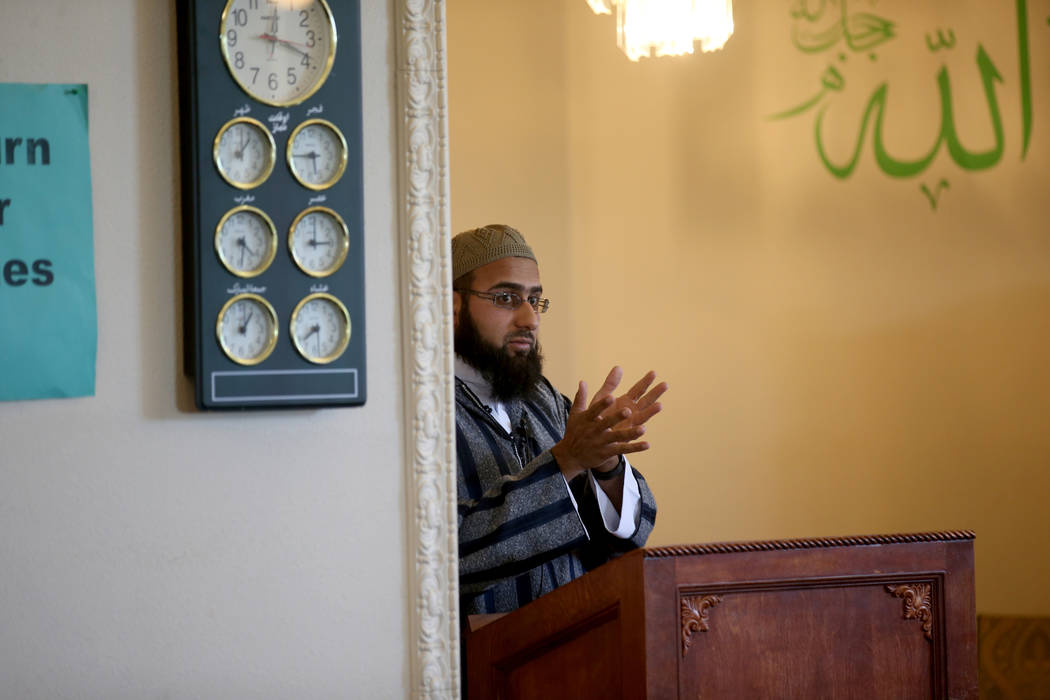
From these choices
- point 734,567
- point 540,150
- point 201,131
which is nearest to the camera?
point 201,131

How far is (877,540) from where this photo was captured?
1632 millimetres

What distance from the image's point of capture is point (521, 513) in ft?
7.12

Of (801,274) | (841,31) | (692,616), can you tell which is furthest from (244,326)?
(841,31)

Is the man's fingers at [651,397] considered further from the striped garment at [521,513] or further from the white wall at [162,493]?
the white wall at [162,493]

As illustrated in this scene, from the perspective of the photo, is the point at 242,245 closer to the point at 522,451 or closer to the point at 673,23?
Answer: the point at 522,451

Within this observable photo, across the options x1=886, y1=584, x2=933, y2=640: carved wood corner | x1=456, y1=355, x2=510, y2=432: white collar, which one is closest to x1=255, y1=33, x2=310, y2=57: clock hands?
x1=886, y1=584, x2=933, y2=640: carved wood corner

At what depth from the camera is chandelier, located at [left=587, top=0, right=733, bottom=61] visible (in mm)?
2814

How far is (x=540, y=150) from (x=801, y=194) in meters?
0.92

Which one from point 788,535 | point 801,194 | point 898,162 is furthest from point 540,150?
point 788,535

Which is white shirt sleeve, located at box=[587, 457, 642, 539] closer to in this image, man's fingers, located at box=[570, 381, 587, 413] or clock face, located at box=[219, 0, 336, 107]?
man's fingers, located at box=[570, 381, 587, 413]

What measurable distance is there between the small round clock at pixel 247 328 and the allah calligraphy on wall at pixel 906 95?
281 cm

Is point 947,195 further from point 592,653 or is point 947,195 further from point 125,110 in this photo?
point 125,110

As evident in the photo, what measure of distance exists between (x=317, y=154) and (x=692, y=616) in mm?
818

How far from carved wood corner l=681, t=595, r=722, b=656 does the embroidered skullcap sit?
150 cm
